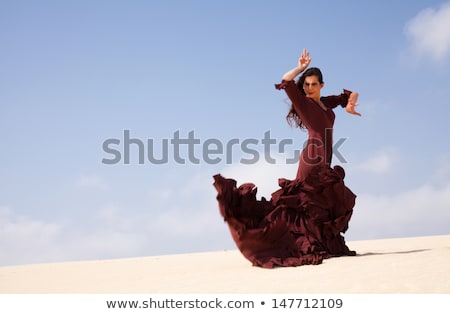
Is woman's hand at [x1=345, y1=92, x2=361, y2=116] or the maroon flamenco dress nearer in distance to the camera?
the maroon flamenco dress

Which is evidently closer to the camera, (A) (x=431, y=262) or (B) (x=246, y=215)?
(A) (x=431, y=262)

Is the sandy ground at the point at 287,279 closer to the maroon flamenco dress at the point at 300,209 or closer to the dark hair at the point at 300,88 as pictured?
the maroon flamenco dress at the point at 300,209

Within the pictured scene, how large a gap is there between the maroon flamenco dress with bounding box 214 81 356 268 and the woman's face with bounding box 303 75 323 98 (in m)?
0.20

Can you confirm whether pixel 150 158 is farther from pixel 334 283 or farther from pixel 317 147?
pixel 334 283

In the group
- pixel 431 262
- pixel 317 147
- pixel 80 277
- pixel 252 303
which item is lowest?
pixel 252 303

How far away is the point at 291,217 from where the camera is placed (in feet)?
29.4

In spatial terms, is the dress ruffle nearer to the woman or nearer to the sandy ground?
the woman

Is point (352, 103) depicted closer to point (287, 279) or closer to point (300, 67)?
point (300, 67)

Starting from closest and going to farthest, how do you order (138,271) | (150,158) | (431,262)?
(431,262) → (150,158) → (138,271)

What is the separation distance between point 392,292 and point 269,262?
8.76ft

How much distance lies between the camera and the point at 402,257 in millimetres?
8336

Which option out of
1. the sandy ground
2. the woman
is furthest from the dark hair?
the sandy ground

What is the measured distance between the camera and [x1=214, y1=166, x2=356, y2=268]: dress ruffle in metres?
8.57

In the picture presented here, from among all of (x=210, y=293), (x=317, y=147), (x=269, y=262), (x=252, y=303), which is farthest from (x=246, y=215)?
(x=252, y=303)
